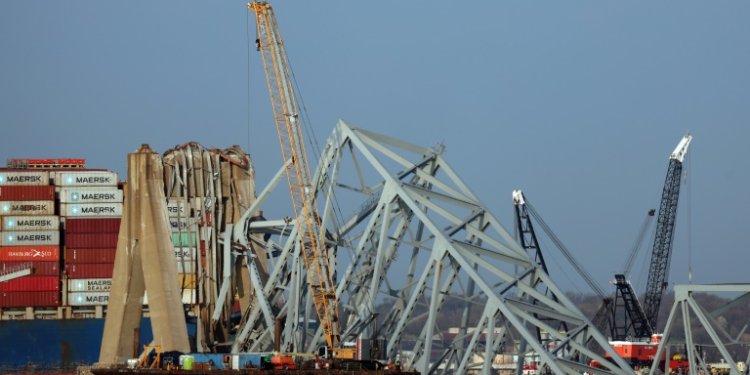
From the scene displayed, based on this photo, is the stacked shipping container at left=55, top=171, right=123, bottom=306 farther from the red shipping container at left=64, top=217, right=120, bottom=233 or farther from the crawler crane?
the crawler crane

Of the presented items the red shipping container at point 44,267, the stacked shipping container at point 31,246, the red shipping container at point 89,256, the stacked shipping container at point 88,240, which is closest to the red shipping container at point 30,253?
the stacked shipping container at point 31,246

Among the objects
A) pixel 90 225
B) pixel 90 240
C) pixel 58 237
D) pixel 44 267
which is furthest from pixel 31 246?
pixel 90 225

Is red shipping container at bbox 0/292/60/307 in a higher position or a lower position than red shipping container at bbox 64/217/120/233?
lower

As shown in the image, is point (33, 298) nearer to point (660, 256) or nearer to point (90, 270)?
point (90, 270)

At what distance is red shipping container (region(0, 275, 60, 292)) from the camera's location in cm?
11831

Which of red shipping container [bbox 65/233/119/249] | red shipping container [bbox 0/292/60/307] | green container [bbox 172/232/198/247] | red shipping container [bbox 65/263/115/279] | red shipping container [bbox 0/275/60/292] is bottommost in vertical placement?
red shipping container [bbox 0/292/60/307]

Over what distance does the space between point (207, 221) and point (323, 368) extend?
24733 millimetres

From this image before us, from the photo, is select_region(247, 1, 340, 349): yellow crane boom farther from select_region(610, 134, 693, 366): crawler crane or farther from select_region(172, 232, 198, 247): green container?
select_region(610, 134, 693, 366): crawler crane

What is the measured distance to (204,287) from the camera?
109 meters

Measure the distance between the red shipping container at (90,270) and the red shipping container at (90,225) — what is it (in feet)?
8.98

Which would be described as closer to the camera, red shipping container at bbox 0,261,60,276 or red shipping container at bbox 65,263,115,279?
red shipping container at bbox 0,261,60,276

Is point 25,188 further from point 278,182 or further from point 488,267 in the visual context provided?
point 488,267

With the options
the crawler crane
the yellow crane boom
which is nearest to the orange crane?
the yellow crane boom

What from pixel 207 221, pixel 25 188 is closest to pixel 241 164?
pixel 207 221
